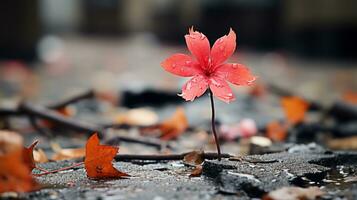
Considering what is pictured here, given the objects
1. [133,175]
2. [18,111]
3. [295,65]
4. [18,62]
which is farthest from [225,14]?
[133,175]

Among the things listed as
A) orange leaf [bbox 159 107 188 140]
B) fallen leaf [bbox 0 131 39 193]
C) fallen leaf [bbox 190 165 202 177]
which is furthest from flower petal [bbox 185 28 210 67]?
orange leaf [bbox 159 107 188 140]

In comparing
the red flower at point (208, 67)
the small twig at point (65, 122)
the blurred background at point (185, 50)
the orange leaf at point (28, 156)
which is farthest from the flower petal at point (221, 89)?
the blurred background at point (185, 50)

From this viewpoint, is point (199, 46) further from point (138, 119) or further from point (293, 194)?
point (138, 119)

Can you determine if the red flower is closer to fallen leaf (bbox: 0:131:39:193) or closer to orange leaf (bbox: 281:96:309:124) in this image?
fallen leaf (bbox: 0:131:39:193)

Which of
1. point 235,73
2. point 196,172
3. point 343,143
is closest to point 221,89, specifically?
point 235,73

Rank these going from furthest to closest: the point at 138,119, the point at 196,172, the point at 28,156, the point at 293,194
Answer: the point at 138,119 < the point at 196,172 < the point at 28,156 < the point at 293,194
